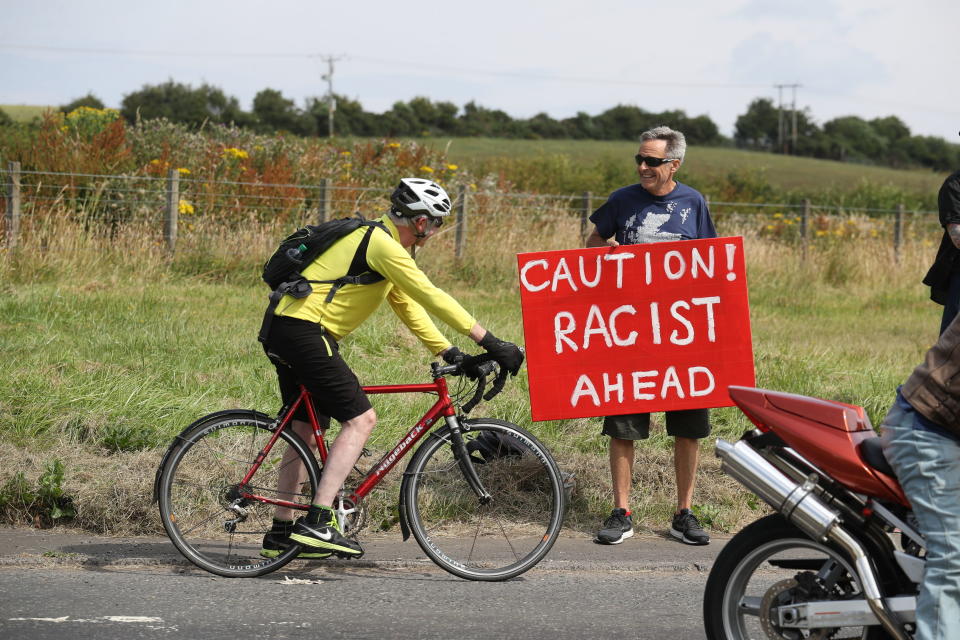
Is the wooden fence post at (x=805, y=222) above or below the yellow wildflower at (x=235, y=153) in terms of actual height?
below

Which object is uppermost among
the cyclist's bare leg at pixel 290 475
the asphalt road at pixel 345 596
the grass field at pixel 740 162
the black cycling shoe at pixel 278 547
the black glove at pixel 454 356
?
the grass field at pixel 740 162

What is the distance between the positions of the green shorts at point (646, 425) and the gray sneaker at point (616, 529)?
421 millimetres

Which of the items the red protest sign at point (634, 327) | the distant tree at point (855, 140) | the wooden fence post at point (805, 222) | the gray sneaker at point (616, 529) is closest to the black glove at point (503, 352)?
the red protest sign at point (634, 327)

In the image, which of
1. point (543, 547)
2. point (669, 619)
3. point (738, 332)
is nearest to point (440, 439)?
point (543, 547)

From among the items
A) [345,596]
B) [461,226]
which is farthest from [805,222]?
[345,596]

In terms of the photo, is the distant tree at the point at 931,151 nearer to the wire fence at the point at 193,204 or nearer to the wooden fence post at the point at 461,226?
the wire fence at the point at 193,204

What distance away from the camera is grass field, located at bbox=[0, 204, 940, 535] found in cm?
681

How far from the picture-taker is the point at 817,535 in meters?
3.57

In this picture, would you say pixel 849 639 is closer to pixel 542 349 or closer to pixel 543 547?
pixel 543 547

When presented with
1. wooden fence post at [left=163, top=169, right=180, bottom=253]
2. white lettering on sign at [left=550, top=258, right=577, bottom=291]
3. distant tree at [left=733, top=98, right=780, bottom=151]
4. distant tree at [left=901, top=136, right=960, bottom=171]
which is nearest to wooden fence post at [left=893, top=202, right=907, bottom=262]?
wooden fence post at [left=163, top=169, right=180, bottom=253]

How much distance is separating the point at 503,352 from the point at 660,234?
1500 millimetres

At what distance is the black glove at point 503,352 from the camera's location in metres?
5.38

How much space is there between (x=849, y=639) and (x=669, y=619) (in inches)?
51.4

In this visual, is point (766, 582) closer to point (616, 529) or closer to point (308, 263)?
point (616, 529)
